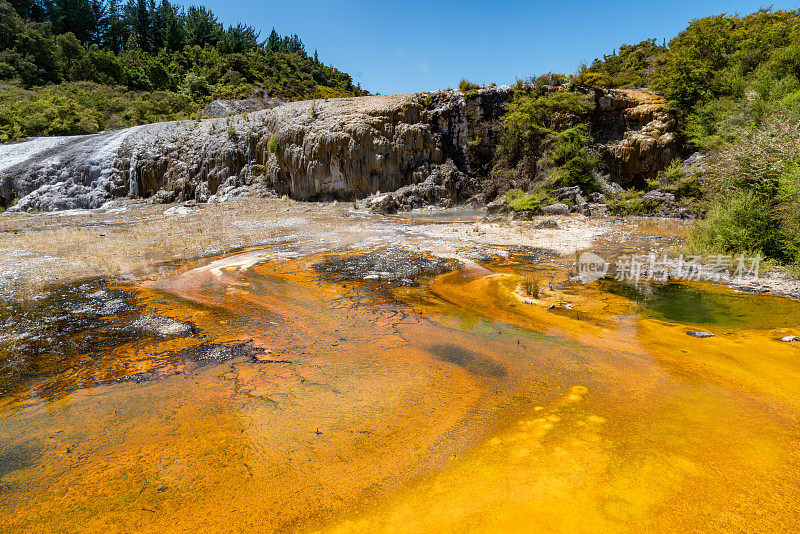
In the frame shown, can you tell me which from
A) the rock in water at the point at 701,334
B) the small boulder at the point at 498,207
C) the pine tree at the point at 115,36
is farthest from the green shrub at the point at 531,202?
the pine tree at the point at 115,36

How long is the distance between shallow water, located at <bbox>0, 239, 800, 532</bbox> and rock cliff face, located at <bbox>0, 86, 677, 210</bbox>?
17062 mm

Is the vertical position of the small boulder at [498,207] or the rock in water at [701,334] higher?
the small boulder at [498,207]

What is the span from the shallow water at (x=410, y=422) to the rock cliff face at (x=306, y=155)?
672 inches

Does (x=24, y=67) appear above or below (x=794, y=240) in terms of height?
above

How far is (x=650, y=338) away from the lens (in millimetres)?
4773

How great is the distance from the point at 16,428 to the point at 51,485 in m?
1.10

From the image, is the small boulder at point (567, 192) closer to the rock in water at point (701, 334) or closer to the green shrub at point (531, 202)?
the green shrub at point (531, 202)

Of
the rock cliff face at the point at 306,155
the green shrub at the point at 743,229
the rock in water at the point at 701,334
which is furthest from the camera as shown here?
the rock cliff face at the point at 306,155

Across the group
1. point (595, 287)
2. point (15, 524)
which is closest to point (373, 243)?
point (595, 287)

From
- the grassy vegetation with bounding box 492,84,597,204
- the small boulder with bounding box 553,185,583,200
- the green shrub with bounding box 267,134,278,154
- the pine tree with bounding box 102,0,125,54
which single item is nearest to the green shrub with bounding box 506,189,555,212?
the small boulder with bounding box 553,185,583,200

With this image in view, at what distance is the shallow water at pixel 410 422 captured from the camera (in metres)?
2.34

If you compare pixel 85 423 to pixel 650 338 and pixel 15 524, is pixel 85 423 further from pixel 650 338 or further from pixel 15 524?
pixel 650 338

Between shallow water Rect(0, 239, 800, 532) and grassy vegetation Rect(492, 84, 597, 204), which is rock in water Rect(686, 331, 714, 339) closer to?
shallow water Rect(0, 239, 800, 532)

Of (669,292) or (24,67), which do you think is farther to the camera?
(24,67)
